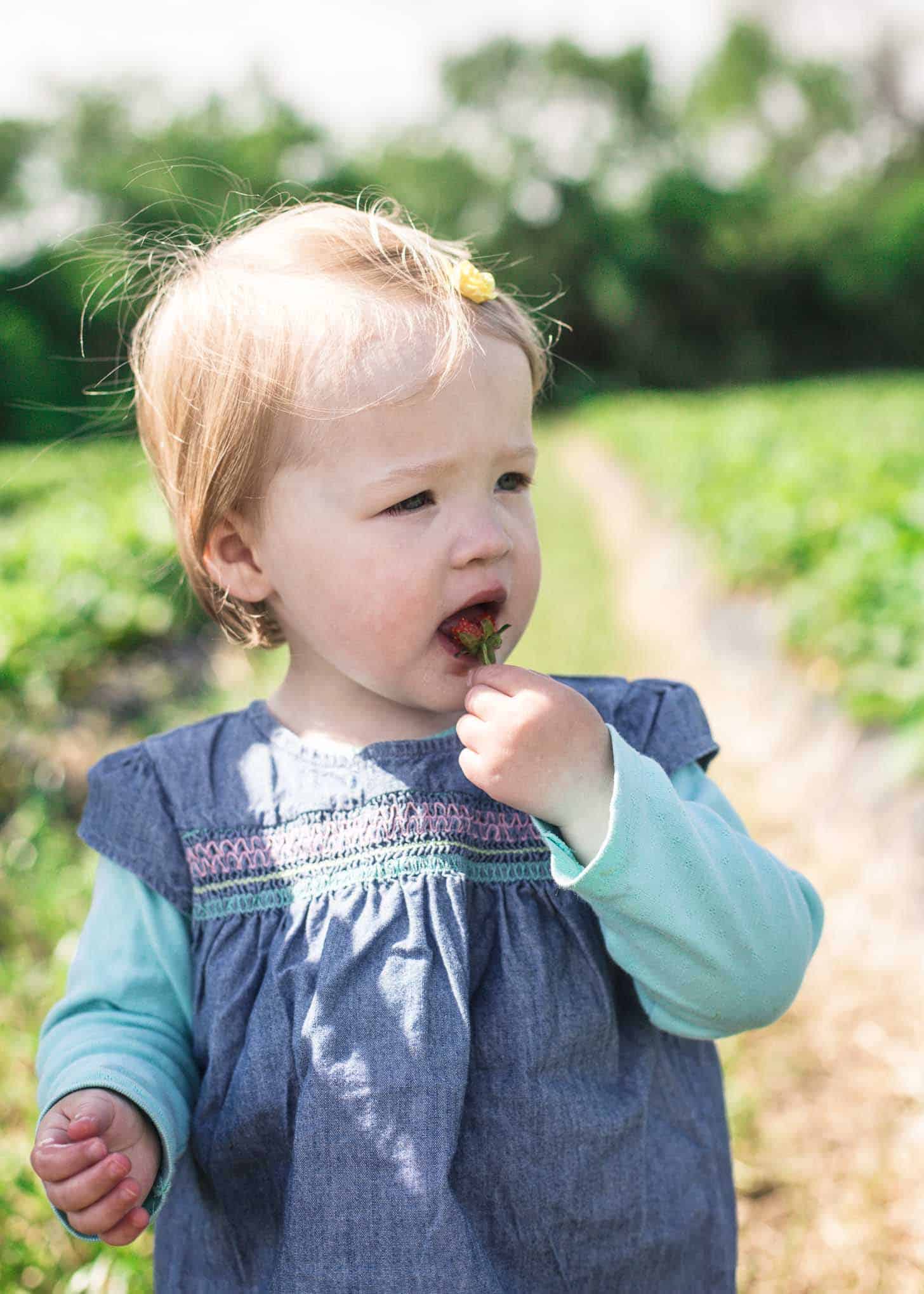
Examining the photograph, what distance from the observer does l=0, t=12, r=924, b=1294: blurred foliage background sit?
289 cm

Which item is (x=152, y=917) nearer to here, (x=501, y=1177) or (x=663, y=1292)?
(x=501, y=1177)

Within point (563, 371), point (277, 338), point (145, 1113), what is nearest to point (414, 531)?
point (277, 338)

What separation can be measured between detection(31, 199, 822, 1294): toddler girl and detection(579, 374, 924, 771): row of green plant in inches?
75.3

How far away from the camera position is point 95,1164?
126cm

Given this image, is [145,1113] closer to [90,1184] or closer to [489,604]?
[90,1184]

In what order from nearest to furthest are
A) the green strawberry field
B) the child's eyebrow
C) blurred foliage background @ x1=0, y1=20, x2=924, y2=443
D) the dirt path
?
the child's eyebrow < the dirt path < the green strawberry field < blurred foliage background @ x1=0, y1=20, x2=924, y2=443

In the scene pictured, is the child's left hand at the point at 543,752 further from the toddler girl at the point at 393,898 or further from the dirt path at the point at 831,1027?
the dirt path at the point at 831,1027

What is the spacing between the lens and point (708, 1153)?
1540 millimetres

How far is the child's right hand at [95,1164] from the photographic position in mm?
1243

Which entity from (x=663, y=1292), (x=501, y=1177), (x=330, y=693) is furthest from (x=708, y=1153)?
(x=330, y=693)

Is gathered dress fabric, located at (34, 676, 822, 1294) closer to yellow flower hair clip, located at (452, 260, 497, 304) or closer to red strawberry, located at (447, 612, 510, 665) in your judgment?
red strawberry, located at (447, 612, 510, 665)

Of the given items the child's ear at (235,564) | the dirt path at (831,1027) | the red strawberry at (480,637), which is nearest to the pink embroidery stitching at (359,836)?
the red strawberry at (480,637)

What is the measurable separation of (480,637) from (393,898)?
13.6 inches

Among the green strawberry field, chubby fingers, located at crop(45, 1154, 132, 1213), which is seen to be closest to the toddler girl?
chubby fingers, located at crop(45, 1154, 132, 1213)
